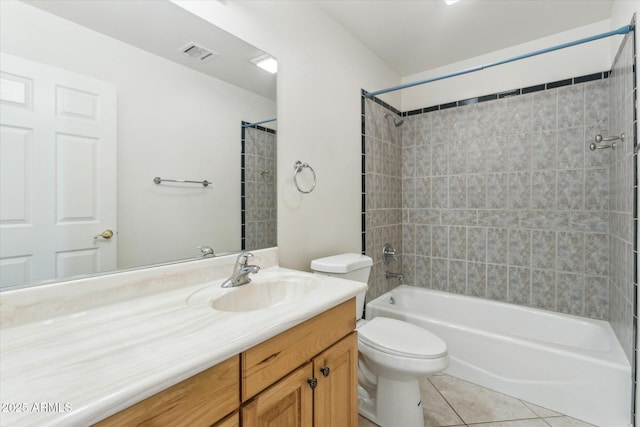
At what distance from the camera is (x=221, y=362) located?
0.66 m

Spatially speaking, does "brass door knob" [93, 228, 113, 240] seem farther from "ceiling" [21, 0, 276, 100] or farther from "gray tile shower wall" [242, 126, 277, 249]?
"ceiling" [21, 0, 276, 100]

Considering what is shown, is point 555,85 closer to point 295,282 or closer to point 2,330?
point 295,282

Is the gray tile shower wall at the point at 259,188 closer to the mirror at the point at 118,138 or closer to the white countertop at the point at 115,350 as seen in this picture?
the mirror at the point at 118,138

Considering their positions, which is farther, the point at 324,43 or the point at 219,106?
the point at 324,43

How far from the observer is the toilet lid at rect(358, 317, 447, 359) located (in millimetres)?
1371

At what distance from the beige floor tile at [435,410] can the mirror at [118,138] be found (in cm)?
134

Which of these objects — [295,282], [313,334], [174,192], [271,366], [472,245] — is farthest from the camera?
[472,245]

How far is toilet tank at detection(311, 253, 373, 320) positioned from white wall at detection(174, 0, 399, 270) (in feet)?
0.45

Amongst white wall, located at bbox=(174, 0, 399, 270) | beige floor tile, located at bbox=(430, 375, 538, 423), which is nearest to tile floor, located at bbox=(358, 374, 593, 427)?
beige floor tile, located at bbox=(430, 375, 538, 423)

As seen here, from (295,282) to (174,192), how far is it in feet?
2.07

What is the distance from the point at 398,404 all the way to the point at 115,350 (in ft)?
4.46

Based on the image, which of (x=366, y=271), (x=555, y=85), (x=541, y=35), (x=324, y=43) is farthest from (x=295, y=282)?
(x=541, y=35)

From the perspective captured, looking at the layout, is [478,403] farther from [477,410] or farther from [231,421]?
[231,421]

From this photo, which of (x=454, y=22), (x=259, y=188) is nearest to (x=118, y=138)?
(x=259, y=188)
